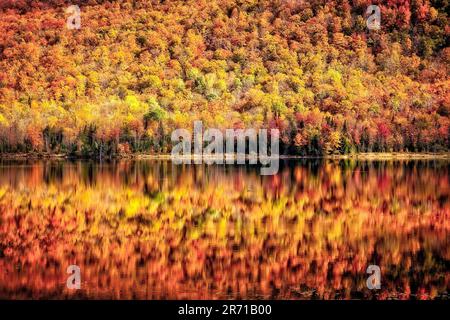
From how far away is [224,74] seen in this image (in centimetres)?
14075

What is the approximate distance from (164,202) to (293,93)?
9821cm

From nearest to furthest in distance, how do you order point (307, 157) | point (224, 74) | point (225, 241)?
1. point (225, 241)
2. point (307, 157)
3. point (224, 74)

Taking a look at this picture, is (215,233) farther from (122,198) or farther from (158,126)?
(158,126)

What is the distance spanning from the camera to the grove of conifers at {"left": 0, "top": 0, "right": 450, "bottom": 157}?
10038cm

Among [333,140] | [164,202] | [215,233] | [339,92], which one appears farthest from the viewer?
[339,92]

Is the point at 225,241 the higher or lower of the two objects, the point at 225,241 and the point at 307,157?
the lower

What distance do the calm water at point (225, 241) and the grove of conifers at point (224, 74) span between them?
58.6m

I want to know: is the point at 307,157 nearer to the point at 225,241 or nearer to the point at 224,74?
the point at 224,74

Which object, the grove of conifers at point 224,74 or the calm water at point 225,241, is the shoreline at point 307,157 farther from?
the calm water at point 225,241

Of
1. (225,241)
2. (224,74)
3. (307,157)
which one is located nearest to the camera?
(225,241)

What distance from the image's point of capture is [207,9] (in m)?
164

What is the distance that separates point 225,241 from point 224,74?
386 feet

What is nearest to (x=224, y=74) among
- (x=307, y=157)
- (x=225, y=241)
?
(x=307, y=157)
